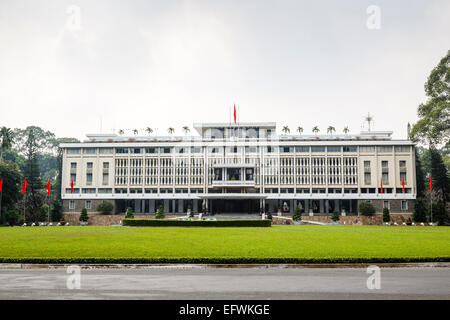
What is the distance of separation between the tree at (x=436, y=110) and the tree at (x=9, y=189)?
64.1 metres

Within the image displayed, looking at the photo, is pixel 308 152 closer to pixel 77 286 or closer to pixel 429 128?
pixel 429 128

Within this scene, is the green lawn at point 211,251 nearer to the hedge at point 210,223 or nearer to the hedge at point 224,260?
the hedge at point 224,260

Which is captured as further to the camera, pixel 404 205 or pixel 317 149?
pixel 317 149

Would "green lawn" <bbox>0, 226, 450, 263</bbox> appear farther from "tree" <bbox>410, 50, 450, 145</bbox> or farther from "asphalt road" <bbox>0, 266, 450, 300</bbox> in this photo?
"tree" <bbox>410, 50, 450, 145</bbox>

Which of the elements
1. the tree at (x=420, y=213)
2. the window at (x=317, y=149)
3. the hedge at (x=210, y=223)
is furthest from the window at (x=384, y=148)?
the hedge at (x=210, y=223)

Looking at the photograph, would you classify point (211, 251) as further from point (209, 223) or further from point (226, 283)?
point (209, 223)

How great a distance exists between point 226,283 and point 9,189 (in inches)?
2641

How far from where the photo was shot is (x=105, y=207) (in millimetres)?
81188

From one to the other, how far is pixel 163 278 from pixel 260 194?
2546 inches

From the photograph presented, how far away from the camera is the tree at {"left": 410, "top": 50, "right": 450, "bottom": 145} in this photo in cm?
4972

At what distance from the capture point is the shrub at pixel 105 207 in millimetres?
81000

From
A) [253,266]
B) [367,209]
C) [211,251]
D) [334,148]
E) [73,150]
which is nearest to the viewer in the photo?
[253,266]

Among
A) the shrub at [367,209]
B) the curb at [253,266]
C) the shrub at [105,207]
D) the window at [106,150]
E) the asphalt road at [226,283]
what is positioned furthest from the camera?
the window at [106,150]

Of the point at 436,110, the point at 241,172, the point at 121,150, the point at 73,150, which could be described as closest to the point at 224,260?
the point at 436,110
